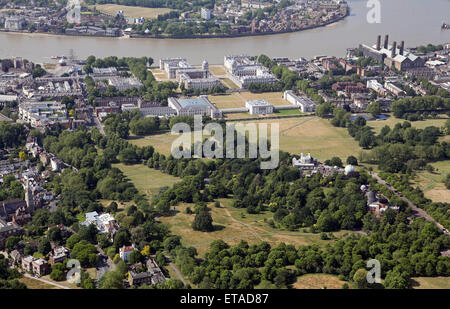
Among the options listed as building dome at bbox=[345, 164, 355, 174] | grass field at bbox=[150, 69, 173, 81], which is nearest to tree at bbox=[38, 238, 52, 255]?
building dome at bbox=[345, 164, 355, 174]

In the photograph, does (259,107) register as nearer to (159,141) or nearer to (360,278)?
(159,141)

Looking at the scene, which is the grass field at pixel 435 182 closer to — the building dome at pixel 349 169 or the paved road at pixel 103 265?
the building dome at pixel 349 169

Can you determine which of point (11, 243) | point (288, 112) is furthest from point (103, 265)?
point (288, 112)

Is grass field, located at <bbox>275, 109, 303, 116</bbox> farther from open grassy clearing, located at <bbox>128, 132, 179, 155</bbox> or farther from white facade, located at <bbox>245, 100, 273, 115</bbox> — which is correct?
open grassy clearing, located at <bbox>128, 132, 179, 155</bbox>

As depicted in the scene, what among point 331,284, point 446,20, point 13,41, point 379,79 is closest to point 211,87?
Answer: point 379,79

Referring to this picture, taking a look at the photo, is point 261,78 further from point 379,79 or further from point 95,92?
point 95,92
